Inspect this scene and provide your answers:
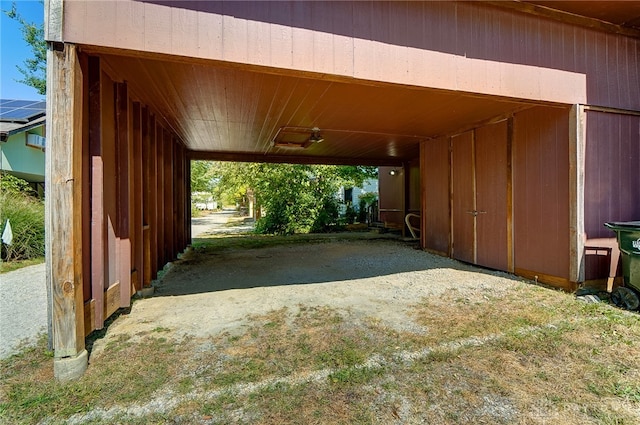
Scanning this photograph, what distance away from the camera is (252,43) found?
245 cm

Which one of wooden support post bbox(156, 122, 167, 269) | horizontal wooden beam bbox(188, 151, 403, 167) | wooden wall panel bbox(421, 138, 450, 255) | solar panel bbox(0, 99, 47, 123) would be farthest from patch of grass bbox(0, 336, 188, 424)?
solar panel bbox(0, 99, 47, 123)

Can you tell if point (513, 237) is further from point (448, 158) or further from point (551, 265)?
point (448, 158)

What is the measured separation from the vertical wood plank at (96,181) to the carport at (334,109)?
A: 0.01 m

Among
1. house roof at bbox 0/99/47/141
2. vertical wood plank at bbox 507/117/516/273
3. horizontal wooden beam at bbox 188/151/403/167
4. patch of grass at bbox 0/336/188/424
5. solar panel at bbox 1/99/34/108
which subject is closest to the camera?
patch of grass at bbox 0/336/188/424

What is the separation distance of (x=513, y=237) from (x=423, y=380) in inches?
139

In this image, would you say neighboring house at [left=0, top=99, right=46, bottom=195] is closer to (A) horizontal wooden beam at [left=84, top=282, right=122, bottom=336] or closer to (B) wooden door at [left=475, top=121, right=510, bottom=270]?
(A) horizontal wooden beam at [left=84, top=282, right=122, bottom=336]

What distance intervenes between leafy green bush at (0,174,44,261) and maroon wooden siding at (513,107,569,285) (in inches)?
346

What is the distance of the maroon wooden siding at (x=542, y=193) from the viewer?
3852 millimetres

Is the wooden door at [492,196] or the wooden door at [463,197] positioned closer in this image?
the wooden door at [492,196]

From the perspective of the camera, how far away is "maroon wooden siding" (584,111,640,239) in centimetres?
375

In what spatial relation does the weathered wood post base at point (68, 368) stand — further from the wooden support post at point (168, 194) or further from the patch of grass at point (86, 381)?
the wooden support post at point (168, 194)

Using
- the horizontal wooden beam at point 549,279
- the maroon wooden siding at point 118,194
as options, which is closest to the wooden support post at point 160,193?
the maroon wooden siding at point 118,194

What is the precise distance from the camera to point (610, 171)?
3834mm

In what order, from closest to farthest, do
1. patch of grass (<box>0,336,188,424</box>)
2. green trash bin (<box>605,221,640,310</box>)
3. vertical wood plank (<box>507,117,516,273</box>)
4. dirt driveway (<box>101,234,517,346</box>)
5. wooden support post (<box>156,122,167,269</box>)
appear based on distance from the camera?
patch of grass (<box>0,336,188,424</box>) < dirt driveway (<box>101,234,517,346</box>) < green trash bin (<box>605,221,640,310</box>) < vertical wood plank (<box>507,117,516,273</box>) < wooden support post (<box>156,122,167,269</box>)
